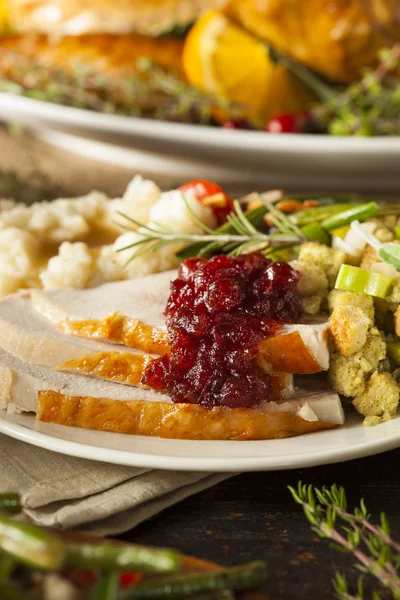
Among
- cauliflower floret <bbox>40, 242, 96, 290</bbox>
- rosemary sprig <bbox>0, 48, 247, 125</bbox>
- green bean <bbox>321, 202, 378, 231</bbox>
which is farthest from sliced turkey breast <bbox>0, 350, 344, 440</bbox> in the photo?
rosemary sprig <bbox>0, 48, 247, 125</bbox>

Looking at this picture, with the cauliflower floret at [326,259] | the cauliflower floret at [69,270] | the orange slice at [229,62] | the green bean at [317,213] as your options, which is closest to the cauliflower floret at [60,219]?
the cauliflower floret at [69,270]

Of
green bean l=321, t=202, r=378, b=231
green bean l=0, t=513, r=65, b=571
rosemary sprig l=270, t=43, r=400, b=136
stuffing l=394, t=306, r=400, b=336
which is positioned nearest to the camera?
green bean l=0, t=513, r=65, b=571

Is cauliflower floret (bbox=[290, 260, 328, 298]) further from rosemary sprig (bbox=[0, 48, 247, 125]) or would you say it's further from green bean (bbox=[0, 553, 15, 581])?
rosemary sprig (bbox=[0, 48, 247, 125])

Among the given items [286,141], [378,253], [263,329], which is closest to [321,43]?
[286,141]

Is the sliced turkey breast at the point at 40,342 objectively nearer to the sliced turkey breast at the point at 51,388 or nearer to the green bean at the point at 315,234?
the sliced turkey breast at the point at 51,388

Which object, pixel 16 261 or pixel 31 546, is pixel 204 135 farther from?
pixel 31 546

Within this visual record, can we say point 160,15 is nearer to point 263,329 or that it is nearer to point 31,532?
point 263,329
